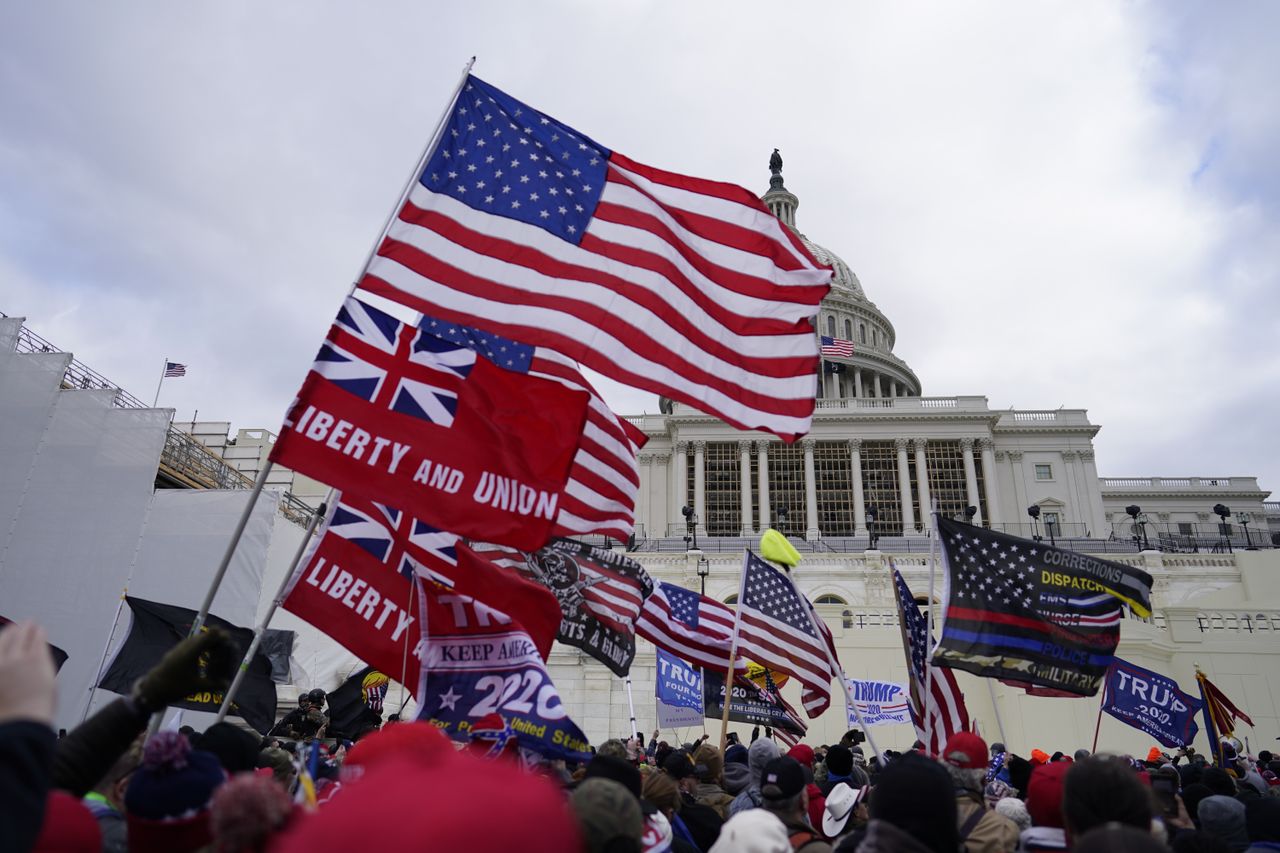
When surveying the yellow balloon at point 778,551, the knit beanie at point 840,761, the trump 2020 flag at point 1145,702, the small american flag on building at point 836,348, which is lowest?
the knit beanie at point 840,761

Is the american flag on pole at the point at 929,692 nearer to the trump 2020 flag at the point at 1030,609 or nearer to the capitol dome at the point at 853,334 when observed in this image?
the trump 2020 flag at the point at 1030,609

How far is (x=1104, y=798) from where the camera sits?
9.93ft

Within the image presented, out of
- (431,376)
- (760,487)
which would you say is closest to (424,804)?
(431,376)

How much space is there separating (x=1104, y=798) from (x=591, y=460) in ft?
21.1

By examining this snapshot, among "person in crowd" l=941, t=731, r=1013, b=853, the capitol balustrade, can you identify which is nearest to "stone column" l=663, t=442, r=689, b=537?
the capitol balustrade

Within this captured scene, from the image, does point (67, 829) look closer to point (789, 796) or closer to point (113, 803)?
point (113, 803)

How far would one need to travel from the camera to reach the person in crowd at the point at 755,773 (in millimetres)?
6102

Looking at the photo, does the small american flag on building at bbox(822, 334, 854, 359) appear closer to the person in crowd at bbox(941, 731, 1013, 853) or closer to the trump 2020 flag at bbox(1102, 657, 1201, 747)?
the trump 2020 flag at bbox(1102, 657, 1201, 747)

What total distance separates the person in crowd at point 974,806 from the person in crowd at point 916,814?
533 mm

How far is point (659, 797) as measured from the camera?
16.4 feet

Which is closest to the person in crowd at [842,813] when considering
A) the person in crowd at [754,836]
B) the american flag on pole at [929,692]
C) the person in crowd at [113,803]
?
the american flag on pole at [929,692]

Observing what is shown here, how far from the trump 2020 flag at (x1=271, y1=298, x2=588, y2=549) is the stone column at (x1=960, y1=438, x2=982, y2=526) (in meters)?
59.0

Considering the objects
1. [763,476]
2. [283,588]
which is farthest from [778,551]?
[763,476]

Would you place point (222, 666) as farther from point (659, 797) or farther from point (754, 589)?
point (754, 589)
